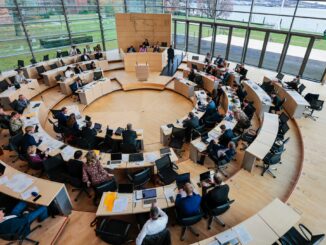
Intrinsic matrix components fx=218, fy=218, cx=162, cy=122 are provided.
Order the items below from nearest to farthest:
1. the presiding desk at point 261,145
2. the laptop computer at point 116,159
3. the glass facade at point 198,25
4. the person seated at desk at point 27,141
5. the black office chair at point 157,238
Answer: the black office chair at point 157,238 → the laptop computer at point 116,159 → the presiding desk at point 261,145 → the person seated at desk at point 27,141 → the glass facade at point 198,25

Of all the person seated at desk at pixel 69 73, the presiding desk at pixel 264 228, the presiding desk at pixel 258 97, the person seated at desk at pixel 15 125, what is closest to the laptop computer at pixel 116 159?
the presiding desk at pixel 264 228

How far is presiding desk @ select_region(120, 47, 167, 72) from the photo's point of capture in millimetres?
15680

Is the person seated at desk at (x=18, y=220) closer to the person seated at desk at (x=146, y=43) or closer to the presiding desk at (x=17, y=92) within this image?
the presiding desk at (x=17, y=92)

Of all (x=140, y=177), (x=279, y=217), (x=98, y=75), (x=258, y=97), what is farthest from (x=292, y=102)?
(x=98, y=75)

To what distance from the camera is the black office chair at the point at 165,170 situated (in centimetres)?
611

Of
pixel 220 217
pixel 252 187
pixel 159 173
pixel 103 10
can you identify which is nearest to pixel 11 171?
pixel 159 173

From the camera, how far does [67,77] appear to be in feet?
42.4

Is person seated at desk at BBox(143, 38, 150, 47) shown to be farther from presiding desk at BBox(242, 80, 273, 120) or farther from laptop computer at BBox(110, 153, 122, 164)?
laptop computer at BBox(110, 153, 122, 164)

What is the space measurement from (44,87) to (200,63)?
32.9 ft

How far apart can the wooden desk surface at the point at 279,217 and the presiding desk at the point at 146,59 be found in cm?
1320

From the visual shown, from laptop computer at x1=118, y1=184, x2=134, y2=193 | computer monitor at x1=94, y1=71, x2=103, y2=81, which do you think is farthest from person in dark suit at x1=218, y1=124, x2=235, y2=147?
computer monitor at x1=94, y1=71, x2=103, y2=81

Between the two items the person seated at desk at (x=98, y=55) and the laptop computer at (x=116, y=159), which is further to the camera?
the person seated at desk at (x=98, y=55)

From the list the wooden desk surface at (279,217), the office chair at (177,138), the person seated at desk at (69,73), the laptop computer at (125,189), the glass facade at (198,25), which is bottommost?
the office chair at (177,138)

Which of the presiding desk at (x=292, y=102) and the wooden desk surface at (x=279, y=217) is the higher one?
the wooden desk surface at (x=279, y=217)
